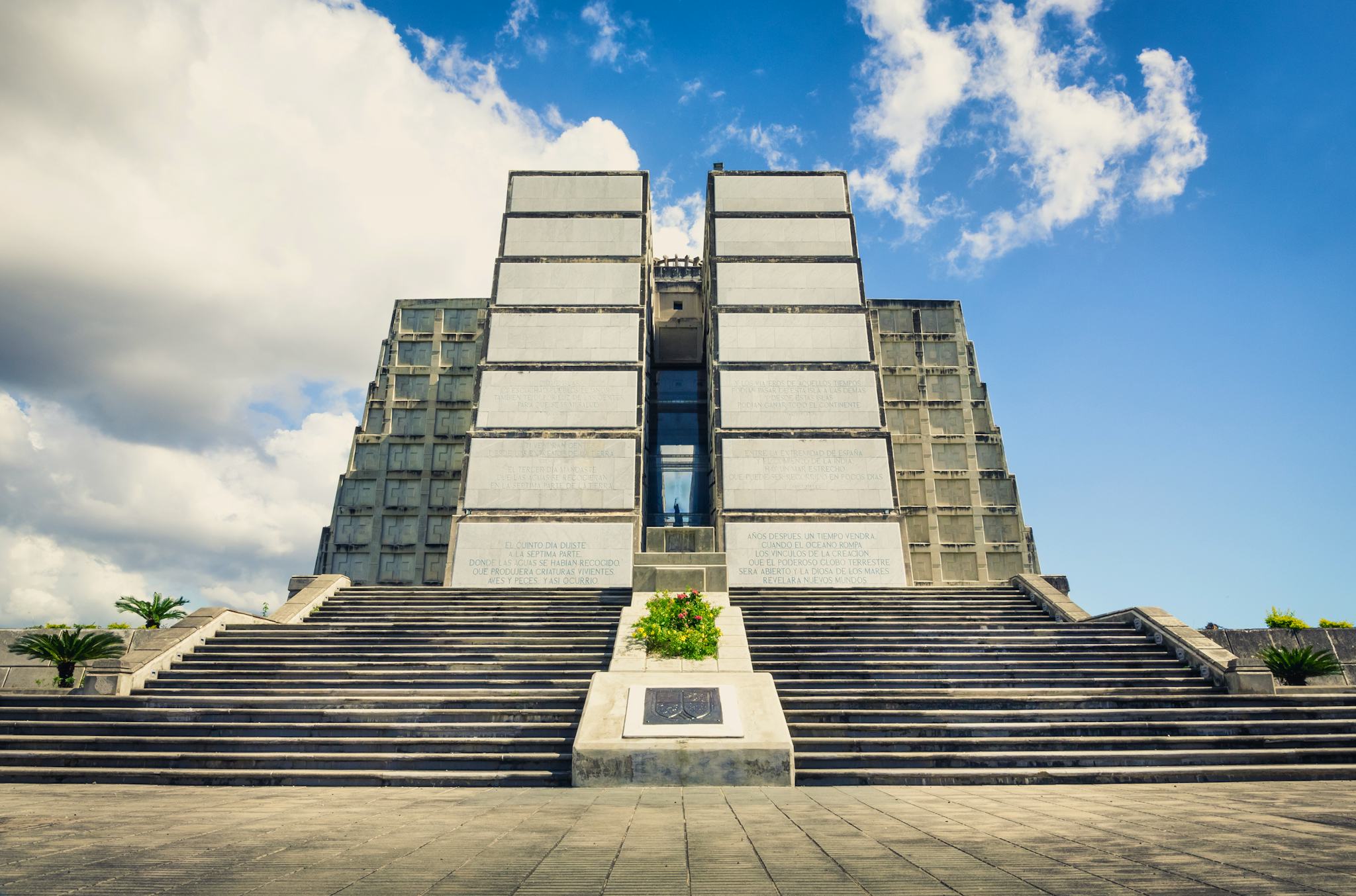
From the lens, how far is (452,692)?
48.0 feet

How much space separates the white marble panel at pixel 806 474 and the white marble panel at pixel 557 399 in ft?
16.2


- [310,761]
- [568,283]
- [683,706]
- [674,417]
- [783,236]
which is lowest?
[310,761]

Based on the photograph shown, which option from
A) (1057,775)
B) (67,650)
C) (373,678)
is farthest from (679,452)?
(1057,775)

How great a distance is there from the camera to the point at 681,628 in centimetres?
1631

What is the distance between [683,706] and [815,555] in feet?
55.9

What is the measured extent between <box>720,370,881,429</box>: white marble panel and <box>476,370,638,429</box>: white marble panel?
14.1 ft

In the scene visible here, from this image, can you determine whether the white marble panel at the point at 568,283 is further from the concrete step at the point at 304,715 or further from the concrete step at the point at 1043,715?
the concrete step at the point at 1043,715

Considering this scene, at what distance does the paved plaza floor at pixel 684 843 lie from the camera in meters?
5.12

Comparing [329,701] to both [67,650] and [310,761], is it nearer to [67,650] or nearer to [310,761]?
[310,761]

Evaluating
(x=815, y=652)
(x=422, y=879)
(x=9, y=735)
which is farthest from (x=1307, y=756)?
Answer: (x=9, y=735)

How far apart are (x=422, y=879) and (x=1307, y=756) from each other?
14.6 meters

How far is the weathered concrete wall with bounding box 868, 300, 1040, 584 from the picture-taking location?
125 ft

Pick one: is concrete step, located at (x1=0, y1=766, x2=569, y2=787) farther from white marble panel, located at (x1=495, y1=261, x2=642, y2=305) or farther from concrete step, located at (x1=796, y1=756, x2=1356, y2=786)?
white marble panel, located at (x1=495, y1=261, x2=642, y2=305)

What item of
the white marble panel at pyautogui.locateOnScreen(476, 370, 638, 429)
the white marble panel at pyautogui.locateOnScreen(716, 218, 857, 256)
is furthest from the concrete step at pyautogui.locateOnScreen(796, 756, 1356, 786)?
the white marble panel at pyautogui.locateOnScreen(716, 218, 857, 256)
